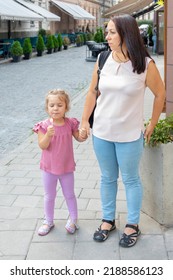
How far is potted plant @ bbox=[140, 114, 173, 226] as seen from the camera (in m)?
3.69

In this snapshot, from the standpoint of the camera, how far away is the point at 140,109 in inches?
133

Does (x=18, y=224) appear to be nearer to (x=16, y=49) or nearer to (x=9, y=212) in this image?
(x=9, y=212)

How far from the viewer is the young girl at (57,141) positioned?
3.51 meters

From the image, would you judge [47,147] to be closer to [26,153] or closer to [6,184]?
[6,184]

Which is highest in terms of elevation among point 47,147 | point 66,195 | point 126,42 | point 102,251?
point 126,42

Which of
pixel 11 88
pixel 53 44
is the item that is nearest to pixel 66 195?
pixel 11 88

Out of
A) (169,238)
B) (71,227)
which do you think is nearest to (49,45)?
(71,227)

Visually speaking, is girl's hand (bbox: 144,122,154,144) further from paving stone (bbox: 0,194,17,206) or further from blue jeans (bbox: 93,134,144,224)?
paving stone (bbox: 0,194,17,206)

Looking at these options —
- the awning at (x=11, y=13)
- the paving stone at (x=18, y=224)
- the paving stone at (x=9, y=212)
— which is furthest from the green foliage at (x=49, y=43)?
the paving stone at (x=18, y=224)

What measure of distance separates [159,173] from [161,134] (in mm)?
332

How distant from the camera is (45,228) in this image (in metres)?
3.80

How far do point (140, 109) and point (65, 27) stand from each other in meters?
43.3

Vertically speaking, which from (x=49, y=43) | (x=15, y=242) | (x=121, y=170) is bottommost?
(x=15, y=242)

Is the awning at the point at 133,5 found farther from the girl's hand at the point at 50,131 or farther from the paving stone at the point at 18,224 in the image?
the girl's hand at the point at 50,131
